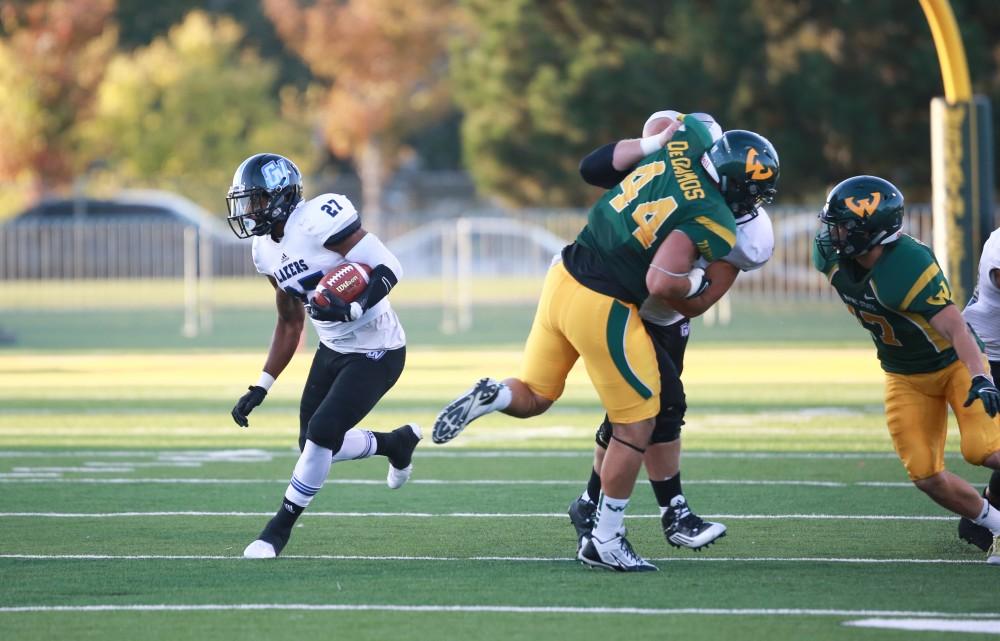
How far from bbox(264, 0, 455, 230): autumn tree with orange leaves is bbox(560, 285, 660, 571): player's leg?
131 ft

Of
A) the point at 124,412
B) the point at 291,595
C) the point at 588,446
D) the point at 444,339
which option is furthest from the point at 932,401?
the point at 444,339

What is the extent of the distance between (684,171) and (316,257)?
1.93 m

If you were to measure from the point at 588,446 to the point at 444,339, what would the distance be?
1087cm

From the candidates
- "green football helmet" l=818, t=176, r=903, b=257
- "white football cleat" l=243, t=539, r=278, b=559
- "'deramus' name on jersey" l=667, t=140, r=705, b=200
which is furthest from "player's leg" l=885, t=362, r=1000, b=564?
"white football cleat" l=243, t=539, r=278, b=559

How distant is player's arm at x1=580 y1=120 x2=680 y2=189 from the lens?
23.4 ft

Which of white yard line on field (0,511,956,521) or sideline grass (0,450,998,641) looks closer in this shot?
sideline grass (0,450,998,641)

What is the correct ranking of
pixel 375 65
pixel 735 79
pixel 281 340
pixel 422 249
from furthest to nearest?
pixel 375 65, pixel 422 249, pixel 735 79, pixel 281 340

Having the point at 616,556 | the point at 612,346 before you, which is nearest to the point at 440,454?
the point at 616,556

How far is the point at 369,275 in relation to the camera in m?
7.64

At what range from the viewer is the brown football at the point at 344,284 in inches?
292

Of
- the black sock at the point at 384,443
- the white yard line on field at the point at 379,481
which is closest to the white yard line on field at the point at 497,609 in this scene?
the black sock at the point at 384,443

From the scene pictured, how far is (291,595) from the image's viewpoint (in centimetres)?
655

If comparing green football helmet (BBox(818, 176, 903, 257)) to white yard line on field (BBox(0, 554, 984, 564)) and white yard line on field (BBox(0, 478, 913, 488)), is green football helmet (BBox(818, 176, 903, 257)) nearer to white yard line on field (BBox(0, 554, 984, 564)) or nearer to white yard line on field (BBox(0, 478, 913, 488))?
white yard line on field (BBox(0, 554, 984, 564))

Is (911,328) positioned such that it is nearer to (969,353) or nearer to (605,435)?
(969,353)
